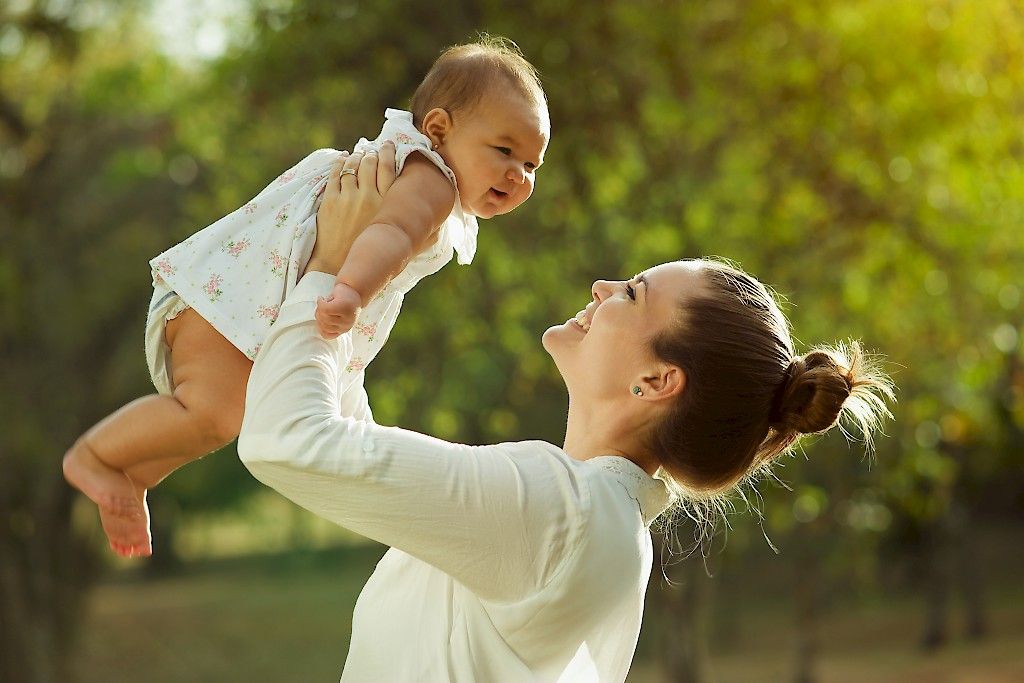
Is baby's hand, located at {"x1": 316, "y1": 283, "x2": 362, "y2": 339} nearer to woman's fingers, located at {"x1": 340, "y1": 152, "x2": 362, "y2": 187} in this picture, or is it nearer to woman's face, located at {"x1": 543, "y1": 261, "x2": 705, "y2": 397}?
woman's fingers, located at {"x1": 340, "y1": 152, "x2": 362, "y2": 187}

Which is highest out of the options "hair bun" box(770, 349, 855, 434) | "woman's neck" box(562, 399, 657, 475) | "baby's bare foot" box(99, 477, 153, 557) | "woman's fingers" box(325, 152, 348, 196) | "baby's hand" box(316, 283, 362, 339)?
"woman's fingers" box(325, 152, 348, 196)

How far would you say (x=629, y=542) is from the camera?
5.79 ft

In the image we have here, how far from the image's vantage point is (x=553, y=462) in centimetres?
174

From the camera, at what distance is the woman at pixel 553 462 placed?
1.59 metres

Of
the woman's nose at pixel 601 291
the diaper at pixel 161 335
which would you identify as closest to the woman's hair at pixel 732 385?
the woman's nose at pixel 601 291

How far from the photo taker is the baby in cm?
179

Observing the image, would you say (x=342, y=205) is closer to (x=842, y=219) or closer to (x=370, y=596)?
(x=370, y=596)

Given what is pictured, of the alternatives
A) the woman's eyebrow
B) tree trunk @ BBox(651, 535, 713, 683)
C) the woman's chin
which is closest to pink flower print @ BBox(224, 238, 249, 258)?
the woman's chin

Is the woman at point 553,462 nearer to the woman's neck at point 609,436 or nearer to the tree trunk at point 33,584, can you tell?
the woman's neck at point 609,436

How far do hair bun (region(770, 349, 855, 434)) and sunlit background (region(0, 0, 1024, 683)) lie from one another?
501cm

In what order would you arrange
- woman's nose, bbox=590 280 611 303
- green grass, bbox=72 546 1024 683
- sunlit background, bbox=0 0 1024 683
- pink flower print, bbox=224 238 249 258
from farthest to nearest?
green grass, bbox=72 546 1024 683 < sunlit background, bbox=0 0 1024 683 < woman's nose, bbox=590 280 611 303 < pink flower print, bbox=224 238 249 258

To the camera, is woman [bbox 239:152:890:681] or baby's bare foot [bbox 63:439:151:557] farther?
baby's bare foot [bbox 63:439:151:557]

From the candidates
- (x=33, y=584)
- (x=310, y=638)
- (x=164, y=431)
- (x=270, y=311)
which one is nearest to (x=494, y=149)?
(x=270, y=311)

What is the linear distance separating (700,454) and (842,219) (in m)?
6.14
